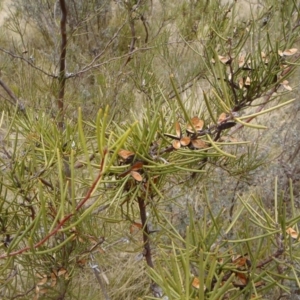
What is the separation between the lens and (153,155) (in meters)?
0.36

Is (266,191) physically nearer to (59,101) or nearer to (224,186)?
(224,186)

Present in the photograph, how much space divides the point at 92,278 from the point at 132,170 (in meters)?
0.95

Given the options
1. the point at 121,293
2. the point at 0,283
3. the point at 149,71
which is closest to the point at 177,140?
the point at 0,283

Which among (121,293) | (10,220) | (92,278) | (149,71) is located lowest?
(121,293)

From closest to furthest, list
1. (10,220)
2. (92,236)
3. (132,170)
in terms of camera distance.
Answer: (132,170) < (10,220) < (92,236)

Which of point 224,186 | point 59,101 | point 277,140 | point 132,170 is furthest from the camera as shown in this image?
point 277,140

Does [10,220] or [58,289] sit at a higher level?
[10,220]

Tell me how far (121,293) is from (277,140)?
0.85m

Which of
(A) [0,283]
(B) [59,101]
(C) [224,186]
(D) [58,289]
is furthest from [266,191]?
(A) [0,283]

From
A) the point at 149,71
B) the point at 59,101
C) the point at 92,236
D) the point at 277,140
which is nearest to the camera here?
the point at 92,236

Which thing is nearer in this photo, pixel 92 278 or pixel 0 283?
pixel 0 283

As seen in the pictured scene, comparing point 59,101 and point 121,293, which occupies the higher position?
point 59,101

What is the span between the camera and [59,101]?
89cm

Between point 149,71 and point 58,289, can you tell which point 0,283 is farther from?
point 149,71
